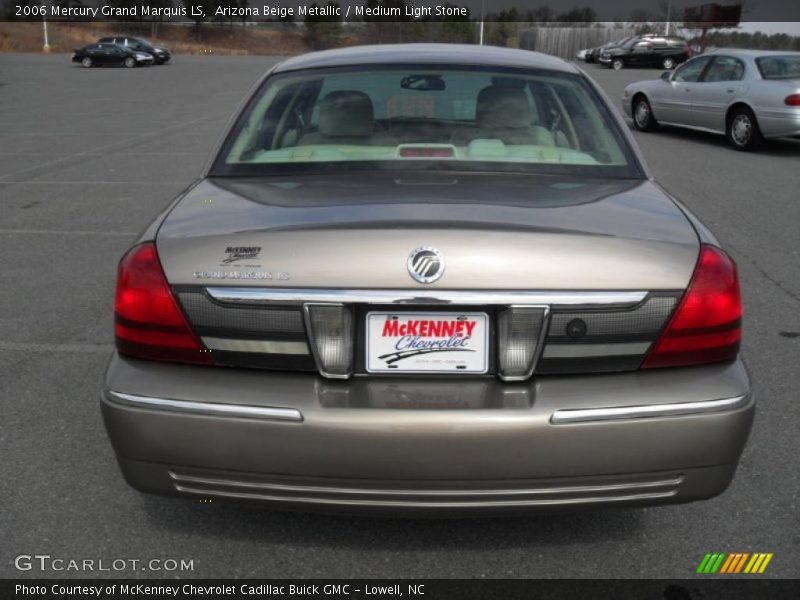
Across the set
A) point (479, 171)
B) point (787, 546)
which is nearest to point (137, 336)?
point (479, 171)

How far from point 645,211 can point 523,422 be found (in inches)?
32.9

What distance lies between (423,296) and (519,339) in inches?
11.7

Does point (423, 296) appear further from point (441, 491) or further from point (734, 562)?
point (734, 562)

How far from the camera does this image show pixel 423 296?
100 inches

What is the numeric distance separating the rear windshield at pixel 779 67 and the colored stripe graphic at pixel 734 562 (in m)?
12.4

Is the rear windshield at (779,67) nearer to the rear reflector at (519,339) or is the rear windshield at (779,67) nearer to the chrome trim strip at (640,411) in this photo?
the chrome trim strip at (640,411)

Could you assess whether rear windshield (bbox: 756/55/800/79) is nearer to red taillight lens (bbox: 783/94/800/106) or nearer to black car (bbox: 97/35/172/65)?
red taillight lens (bbox: 783/94/800/106)

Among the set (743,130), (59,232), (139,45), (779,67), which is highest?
(779,67)

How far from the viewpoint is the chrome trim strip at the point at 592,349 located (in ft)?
8.66

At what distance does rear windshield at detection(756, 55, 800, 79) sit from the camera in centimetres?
1408

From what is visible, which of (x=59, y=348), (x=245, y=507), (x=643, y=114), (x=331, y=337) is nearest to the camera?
(x=331, y=337)

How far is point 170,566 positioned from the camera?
2.98 meters

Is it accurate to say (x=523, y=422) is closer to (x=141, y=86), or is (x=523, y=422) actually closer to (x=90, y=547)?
Answer: (x=90, y=547)

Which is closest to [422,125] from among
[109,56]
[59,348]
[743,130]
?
[59,348]
